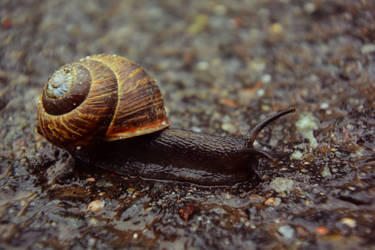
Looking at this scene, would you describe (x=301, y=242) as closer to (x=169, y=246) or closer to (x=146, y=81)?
(x=169, y=246)

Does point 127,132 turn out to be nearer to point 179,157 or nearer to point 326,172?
point 179,157

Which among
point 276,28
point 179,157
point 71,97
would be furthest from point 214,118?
point 276,28

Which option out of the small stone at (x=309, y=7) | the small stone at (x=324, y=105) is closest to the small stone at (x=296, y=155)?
the small stone at (x=324, y=105)

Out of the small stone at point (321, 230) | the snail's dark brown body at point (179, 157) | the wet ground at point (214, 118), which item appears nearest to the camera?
the small stone at point (321, 230)

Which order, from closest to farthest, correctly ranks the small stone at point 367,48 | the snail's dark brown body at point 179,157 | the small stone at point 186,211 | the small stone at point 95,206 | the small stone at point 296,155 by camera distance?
1. the small stone at point 186,211
2. the small stone at point 95,206
3. the snail's dark brown body at point 179,157
4. the small stone at point 296,155
5. the small stone at point 367,48

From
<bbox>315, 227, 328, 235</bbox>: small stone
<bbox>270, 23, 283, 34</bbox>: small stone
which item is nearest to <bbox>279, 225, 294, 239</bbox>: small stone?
<bbox>315, 227, 328, 235</bbox>: small stone

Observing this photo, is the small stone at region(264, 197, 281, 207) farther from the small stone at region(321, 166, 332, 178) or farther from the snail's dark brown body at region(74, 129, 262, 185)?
the small stone at region(321, 166, 332, 178)

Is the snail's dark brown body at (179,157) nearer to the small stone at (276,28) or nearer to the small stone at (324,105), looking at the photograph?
the small stone at (324,105)
